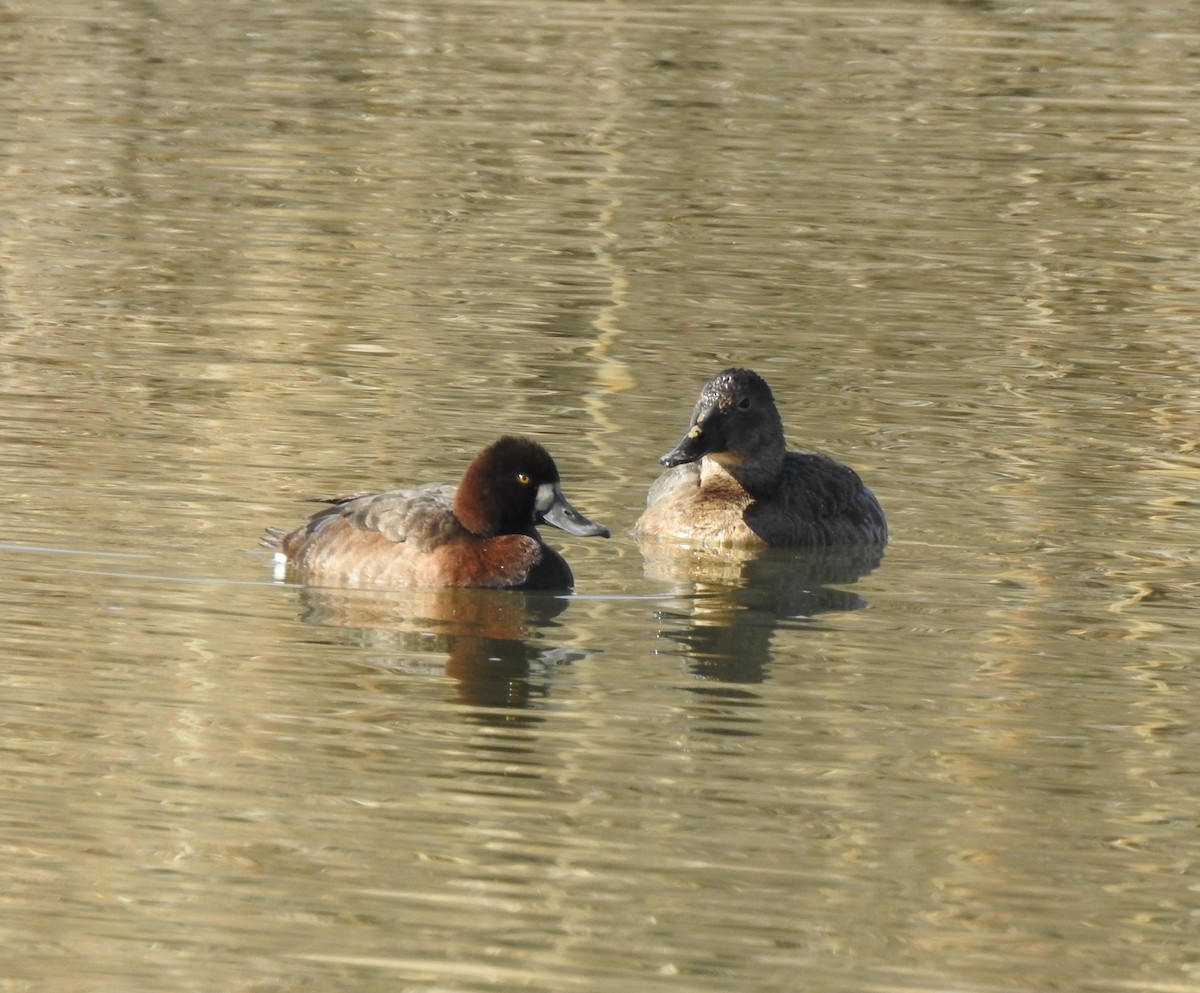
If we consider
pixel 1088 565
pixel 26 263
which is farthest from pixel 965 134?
pixel 1088 565

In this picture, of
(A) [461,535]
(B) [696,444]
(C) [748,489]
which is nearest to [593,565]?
(A) [461,535]

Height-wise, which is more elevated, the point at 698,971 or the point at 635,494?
the point at 698,971

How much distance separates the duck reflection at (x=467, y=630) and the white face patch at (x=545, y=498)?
0.45 m

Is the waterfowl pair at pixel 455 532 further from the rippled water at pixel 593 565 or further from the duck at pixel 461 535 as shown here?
the rippled water at pixel 593 565

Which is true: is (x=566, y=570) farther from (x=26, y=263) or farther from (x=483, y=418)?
(x=26, y=263)

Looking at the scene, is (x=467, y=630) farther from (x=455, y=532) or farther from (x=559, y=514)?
(x=559, y=514)

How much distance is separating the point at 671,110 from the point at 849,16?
6.83 m

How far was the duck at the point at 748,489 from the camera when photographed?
1255 centimetres

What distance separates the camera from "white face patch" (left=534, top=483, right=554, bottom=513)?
11.4 meters

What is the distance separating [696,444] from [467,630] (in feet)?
8.01

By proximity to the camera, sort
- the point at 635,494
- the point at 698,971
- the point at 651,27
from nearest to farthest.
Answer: the point at 698,971 < the point at 635,494 < the point at 651,27

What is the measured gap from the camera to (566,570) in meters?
11.3

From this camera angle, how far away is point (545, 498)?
450 inches

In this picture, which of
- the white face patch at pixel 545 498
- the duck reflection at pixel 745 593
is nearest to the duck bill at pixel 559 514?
the white face patch at pixel 545 498
